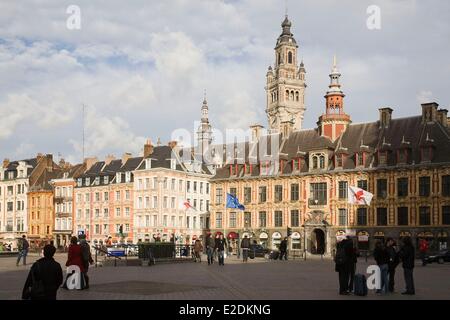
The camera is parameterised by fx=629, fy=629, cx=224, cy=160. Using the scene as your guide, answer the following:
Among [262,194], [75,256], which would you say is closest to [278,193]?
[262,194]

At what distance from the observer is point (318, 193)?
221ft

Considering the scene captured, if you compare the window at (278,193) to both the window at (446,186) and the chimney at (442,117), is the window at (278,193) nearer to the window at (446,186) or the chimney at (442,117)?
the window at (446,186)

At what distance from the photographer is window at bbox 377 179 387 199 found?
2463 inches

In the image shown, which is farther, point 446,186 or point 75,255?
point 446,186

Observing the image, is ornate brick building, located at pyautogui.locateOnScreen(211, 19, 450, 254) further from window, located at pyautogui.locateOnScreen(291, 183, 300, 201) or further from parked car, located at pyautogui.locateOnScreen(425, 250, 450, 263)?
parked car, located at pyautogui.locateOnScreen(425, 250, 450, 263)

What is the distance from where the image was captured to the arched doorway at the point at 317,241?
220 feet

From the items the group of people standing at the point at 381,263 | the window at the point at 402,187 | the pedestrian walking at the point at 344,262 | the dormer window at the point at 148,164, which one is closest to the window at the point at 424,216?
the window at the point at 402,187

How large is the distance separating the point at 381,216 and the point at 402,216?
87.3 inches

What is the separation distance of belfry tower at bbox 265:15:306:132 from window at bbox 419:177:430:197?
78476 mm

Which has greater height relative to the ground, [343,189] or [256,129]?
[256,129]

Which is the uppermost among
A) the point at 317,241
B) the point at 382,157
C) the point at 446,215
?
the point at 382,157

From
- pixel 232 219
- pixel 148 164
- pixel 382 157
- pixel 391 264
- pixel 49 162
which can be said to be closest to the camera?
pixel 391 264

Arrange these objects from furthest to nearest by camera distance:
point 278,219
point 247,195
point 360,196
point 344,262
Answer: point 247,195
point 278,219
point 360,196
point 344,262

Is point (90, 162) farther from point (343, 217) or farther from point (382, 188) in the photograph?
point (382, 188)
